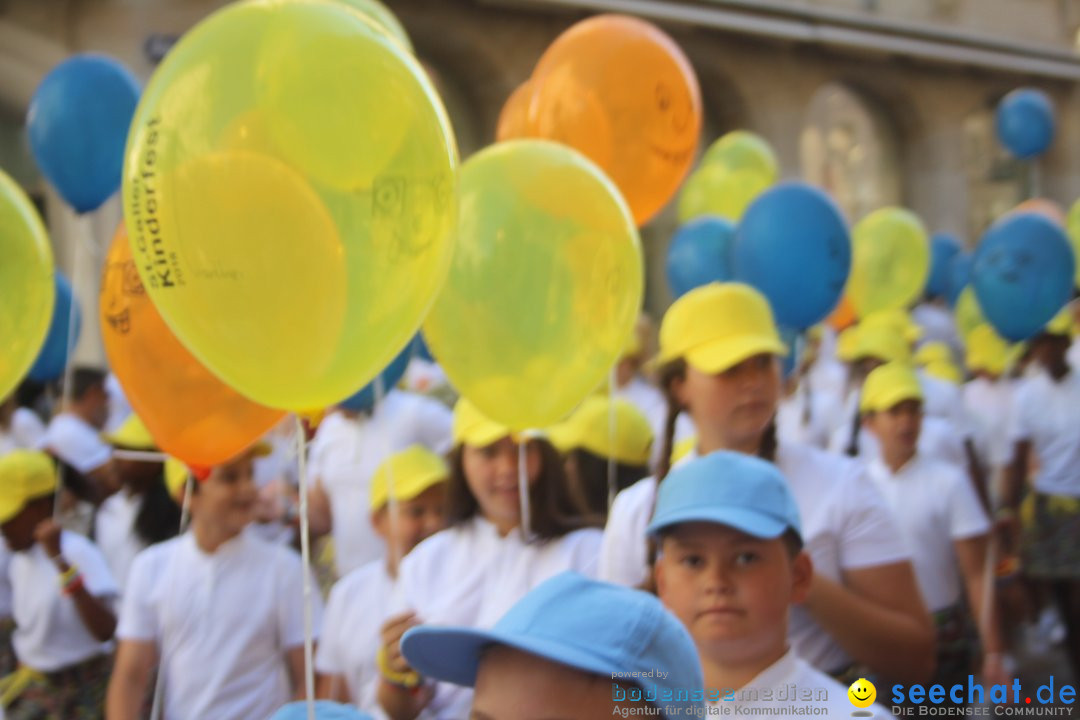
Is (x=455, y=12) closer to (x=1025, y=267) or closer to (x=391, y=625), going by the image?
(x=1025, y=267)

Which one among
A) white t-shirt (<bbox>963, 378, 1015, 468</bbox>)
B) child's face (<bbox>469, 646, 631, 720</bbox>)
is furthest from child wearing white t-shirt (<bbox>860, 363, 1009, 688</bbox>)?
child's face (<bbox>469, 646, 631, 720</bbox>)

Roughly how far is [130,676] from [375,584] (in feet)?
2.21

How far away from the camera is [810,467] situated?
2855 mm

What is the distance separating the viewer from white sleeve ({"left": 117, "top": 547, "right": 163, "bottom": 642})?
332 cm

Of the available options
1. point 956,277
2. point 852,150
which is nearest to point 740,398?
point 956,277

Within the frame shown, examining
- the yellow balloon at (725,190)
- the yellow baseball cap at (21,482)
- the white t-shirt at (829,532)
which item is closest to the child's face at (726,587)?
the white t-shirt at (829,532)

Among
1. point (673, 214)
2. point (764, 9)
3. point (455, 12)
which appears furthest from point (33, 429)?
point (764, 9)

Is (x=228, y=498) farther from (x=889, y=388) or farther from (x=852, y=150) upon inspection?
(x=852, y=150)

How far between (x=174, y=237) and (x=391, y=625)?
104 cm

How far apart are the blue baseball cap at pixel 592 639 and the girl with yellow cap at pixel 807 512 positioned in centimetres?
104

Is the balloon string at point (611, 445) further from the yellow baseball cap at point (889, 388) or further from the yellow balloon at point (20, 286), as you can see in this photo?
the yellow balloon at point (20, 286)

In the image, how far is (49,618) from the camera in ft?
12.8

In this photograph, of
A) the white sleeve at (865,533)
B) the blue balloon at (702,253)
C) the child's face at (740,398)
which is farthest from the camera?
the blue balloon at (702,253)

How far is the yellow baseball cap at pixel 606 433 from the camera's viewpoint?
3.90m
